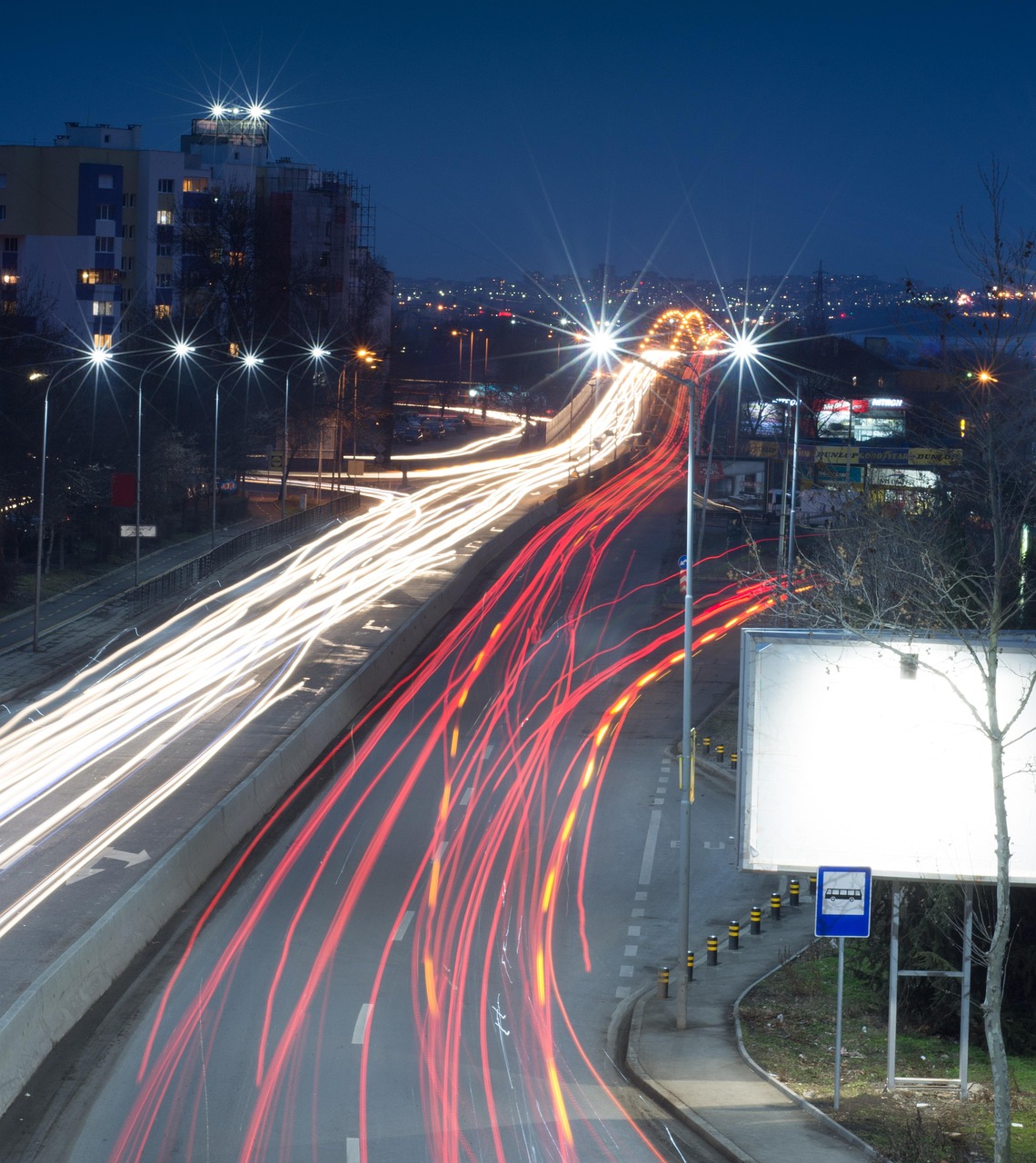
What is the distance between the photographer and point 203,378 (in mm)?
66188

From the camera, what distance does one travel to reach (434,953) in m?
19.1

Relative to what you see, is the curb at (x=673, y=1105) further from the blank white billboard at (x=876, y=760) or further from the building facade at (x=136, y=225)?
the building facade at (x=136, y=225)

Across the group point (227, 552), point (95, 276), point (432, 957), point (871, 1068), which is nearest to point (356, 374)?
point (227, 552)

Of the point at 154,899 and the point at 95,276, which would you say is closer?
the point at 154,899

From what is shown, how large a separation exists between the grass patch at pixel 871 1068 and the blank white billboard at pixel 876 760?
2206 millimetres

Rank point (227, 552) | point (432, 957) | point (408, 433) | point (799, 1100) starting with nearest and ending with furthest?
point (799, 1100)
point (432, 957)
point (227, 552)
point (408, 433)

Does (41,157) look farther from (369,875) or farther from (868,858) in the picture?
(868,858)

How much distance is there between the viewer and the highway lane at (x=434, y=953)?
1343 centimetres

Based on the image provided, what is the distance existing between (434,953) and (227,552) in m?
31.9

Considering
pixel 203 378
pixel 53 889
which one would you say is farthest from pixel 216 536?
pixel 53 889

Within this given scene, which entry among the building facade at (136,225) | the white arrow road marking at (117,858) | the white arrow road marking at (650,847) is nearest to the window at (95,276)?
the building facade at (136,225)

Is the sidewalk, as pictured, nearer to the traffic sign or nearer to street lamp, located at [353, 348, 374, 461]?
the traffic sign

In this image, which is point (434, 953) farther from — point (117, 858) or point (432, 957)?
point (117, 858)

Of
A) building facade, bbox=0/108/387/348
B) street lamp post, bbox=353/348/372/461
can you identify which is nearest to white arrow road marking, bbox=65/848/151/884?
street lamp post, bbox=353/348/372/461
